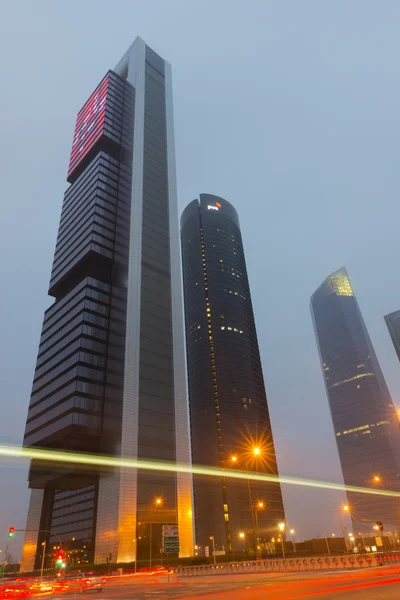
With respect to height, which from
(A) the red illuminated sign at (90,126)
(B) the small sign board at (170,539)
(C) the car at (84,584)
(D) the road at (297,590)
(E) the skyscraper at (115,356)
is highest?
(A) the red illuminated sign at (90,126)

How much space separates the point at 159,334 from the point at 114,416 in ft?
75.7

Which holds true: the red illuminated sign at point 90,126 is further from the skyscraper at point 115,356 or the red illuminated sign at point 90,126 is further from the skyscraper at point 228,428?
the skyscraper at point 228,428

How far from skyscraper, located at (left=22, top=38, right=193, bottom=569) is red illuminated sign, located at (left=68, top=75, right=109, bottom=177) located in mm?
978

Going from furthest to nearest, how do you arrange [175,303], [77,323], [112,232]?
[112,232]
[175,303]
[77,323]

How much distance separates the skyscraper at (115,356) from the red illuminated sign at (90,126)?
0.98 meters

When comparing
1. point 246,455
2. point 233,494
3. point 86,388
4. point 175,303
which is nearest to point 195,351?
point 246,455

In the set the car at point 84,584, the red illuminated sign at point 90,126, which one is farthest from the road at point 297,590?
the red illuminated sign at point 90,126

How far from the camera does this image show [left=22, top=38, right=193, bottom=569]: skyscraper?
8425cm

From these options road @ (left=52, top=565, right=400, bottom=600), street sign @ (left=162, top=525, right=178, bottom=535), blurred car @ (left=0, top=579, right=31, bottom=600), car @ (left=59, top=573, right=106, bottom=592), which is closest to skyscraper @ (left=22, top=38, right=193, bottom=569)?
car @ (left=59, top=573, right=106, bottom=592)

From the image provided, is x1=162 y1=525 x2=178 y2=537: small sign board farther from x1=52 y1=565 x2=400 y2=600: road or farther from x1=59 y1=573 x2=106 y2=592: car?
x1=52 y1=565 x2=400 y2=600: road

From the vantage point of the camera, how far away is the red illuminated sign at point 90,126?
140750 mm

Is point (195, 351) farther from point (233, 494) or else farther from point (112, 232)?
point (112, 232)

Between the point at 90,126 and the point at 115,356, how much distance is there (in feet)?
307

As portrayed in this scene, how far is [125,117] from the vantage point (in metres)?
145
